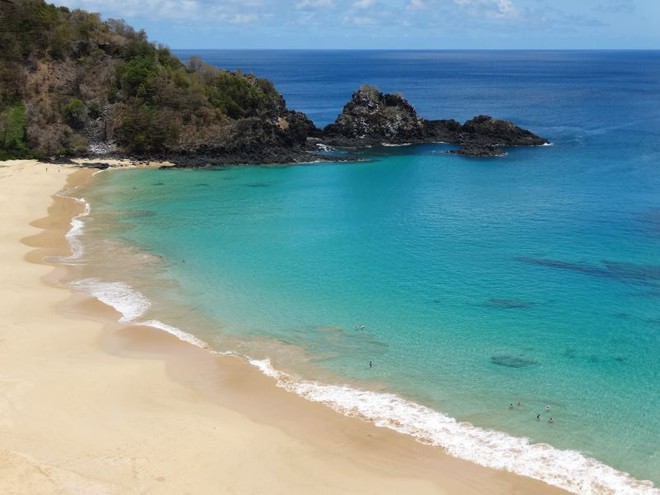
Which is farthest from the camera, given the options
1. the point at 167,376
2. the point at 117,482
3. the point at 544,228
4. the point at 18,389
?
the point at 544,228

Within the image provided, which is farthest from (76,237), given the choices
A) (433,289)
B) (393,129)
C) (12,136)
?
(393,129)

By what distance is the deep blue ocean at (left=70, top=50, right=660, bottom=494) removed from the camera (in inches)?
827

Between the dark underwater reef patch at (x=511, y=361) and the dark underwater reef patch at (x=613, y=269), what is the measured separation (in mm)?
11789

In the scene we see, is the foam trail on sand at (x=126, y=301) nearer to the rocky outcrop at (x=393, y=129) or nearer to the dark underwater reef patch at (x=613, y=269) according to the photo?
the dark underwater reef patch at (x=613, y=269)

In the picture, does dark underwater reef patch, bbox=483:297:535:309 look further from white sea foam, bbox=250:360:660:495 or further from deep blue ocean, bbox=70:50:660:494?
white sea foam, bbox=250:360:660:495

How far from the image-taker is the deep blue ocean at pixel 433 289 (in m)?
21.0

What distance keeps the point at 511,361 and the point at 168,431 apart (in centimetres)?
1335

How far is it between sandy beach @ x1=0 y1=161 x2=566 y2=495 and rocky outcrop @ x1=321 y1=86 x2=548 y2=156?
2235 inches

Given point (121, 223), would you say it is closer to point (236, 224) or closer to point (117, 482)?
point (236, 224)

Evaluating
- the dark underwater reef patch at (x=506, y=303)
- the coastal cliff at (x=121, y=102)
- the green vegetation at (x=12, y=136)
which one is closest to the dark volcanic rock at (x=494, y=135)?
the coastal cliff at (x=121, y=102)

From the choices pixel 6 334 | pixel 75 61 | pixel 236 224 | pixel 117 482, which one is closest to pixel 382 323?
pixel 117 482

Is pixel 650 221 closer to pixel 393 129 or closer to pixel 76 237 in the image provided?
pixel 76 237

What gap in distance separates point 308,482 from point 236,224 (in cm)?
2909

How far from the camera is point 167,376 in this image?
78.8ft
